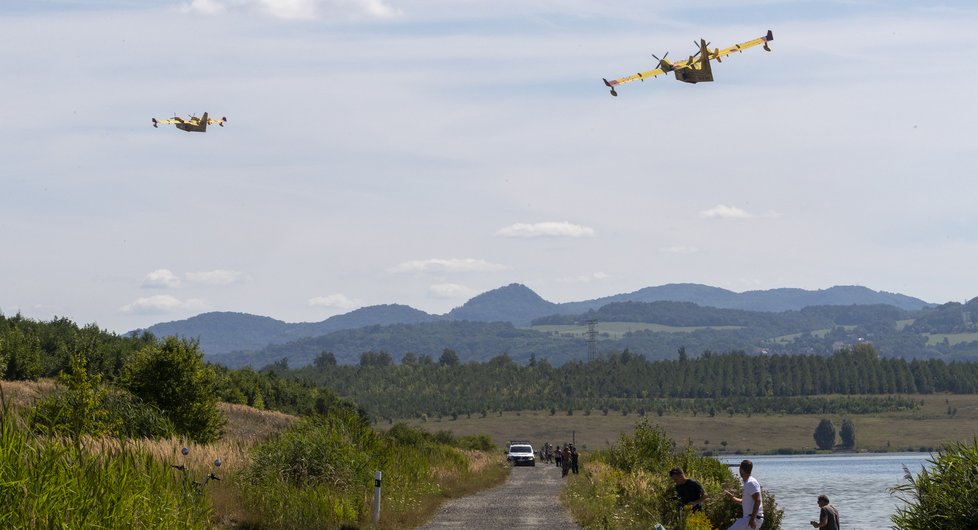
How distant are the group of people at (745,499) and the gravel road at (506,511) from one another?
5276mm

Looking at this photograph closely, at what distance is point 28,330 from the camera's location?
3009 inches

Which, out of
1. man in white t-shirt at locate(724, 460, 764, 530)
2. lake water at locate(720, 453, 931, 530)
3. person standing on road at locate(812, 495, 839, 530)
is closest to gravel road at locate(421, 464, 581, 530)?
person standing on road at locate(812, 495, 839, 530)

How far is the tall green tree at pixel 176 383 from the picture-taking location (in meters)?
50.3

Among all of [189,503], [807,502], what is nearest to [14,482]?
[189,503]

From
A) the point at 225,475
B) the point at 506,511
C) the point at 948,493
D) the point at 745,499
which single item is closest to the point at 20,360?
the point at 506,511

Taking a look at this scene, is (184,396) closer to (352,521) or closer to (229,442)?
(229,442)

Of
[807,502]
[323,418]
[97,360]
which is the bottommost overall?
[807,502]

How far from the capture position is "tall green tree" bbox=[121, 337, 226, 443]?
5028 cm

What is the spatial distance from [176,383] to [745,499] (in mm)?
35321

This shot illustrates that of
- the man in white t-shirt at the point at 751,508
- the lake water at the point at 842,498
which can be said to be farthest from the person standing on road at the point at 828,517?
the lake water at the point at 842,498

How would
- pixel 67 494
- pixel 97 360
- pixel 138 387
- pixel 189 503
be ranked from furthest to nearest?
pixel 97 360 < pixel 138 387 < pixel 189 503 < pixel 67 494

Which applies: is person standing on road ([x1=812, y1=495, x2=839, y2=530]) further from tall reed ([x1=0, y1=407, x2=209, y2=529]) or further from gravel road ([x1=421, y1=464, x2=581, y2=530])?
tall reed ([x1=0, y1=407, x2=209, y2=529])

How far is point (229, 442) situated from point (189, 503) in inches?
543

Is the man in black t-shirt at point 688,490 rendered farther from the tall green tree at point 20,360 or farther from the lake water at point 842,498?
the tall green tree at point 20,360
